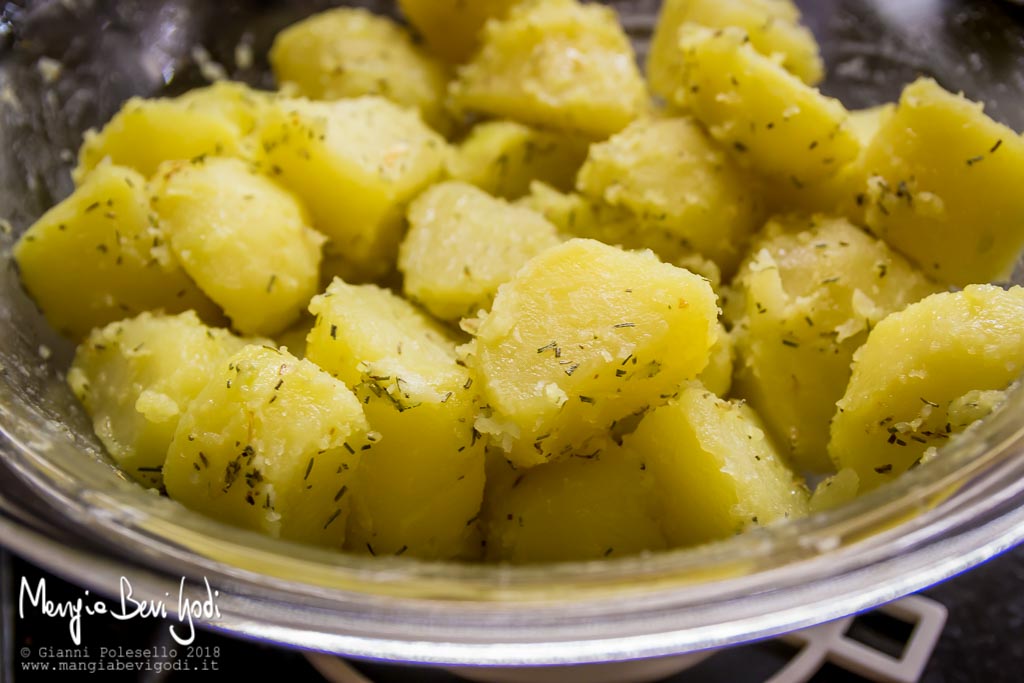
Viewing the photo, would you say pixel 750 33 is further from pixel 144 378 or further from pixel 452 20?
pixel 144 378

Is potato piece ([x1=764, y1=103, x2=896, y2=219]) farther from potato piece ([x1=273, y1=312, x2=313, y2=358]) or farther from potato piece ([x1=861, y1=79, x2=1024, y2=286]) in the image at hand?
potato piece ([x1=273, y1=312, x2=313, y2=358])

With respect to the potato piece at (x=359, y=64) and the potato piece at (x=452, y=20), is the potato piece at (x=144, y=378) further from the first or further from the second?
the potato piece at (x=452, y=20)

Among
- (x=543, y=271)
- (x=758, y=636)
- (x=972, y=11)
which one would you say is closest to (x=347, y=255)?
(x=543, y=271)

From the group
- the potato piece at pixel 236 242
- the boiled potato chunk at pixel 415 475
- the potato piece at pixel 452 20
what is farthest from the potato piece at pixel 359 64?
the boiled potato chunk at pixel 415 475

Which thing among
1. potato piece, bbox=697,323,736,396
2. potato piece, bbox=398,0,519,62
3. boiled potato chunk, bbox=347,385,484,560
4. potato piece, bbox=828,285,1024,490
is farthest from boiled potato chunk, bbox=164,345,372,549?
potato piece, bbox=398,0,519,62

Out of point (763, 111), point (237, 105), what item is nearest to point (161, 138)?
point (237, 105)

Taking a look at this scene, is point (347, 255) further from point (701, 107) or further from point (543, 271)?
point (701, 107)

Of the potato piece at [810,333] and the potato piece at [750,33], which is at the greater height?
the potato piece at [750,33]
